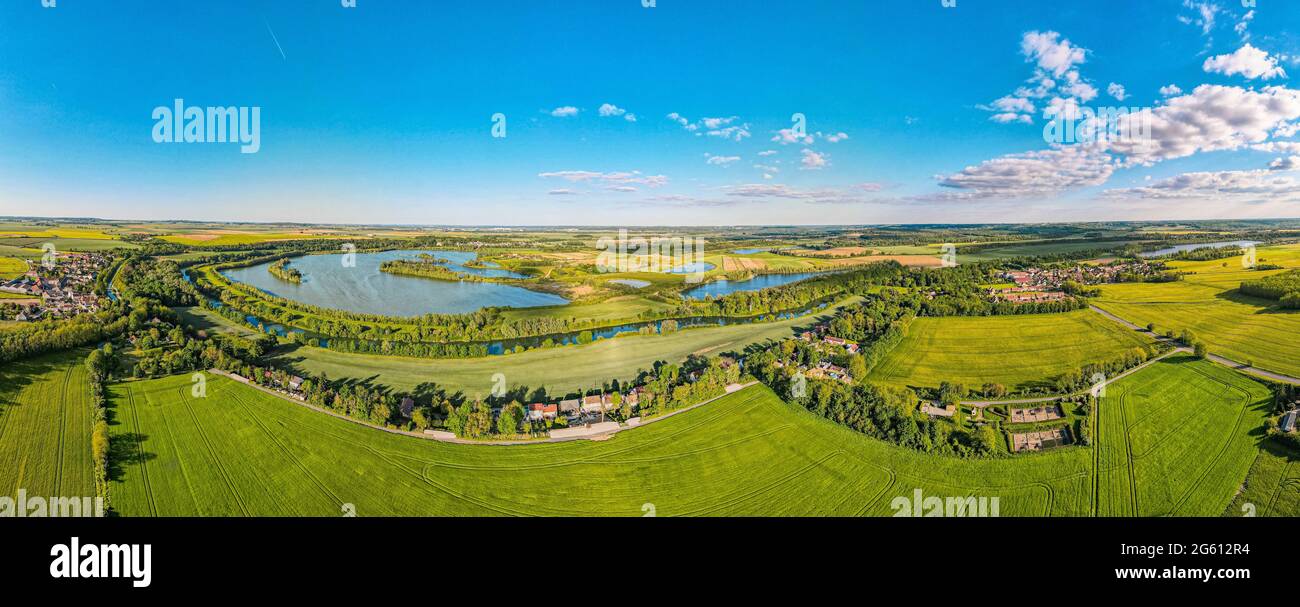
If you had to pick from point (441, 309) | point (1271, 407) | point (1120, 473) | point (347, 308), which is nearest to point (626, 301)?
point (441, 309)

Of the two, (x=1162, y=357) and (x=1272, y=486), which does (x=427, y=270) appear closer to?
(x=1162, y=357)

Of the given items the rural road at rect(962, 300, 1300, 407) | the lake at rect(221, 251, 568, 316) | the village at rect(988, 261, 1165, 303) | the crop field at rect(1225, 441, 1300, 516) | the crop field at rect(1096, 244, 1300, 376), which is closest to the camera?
the crop field at rect(1225, 441, 1300, 516)

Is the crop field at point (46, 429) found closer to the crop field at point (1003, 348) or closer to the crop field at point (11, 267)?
the crop field at point (11, 267)

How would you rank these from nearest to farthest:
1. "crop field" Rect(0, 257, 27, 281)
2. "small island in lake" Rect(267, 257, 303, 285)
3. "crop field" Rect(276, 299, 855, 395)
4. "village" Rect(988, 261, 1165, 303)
Result: "crop field" Rect(276, 299, 855, 395), "crop field" Rect(0, 257, 27, 281), "village" Rect(988, 261, 1165, 303), "small island in lake" Rect(267, 257, 303, 285)

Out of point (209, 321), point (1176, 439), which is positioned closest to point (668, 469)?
point (1176, 439)

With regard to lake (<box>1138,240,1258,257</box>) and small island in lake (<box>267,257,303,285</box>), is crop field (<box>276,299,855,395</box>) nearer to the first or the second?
small island in lake (<box>267,257,303,285</box>)

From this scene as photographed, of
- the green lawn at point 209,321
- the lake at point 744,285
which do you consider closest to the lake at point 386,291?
the green lawn at point 209,321

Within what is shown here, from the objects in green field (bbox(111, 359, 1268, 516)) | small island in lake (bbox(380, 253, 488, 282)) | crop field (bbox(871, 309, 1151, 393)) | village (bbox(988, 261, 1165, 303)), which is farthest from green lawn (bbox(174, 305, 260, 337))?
village (bbox(988, 261, 1165, 303))
